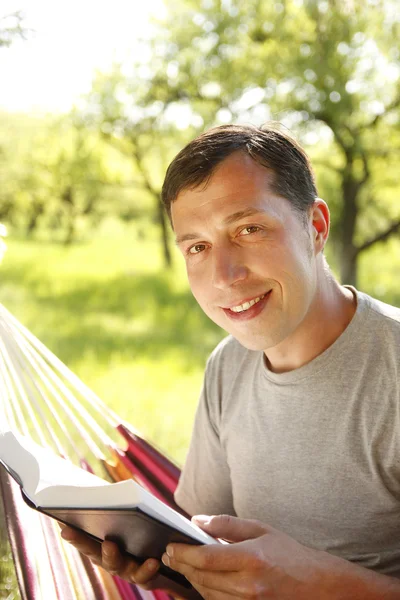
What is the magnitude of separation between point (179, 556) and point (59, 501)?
0.22 metres

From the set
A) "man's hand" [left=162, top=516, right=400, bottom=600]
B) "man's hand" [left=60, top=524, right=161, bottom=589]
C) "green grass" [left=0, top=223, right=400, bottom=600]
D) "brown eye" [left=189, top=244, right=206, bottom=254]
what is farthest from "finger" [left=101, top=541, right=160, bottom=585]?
"green grass" [left=0, top=223, right=400, bottom=600]

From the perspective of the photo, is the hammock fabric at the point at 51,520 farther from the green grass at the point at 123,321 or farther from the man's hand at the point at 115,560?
the green grass at the point at 123,321

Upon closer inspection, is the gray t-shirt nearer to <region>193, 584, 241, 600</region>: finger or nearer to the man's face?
the man's face

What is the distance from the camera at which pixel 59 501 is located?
104 centimetres

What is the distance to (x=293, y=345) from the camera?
1.43 m

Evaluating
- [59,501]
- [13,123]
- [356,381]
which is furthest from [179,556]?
[13,123]

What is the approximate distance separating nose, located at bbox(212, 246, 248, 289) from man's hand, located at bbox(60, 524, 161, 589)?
0.54 meters

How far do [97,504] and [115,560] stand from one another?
0.29m

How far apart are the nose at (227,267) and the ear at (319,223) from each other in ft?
0.60

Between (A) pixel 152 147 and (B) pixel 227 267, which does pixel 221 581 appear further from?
(A) pixel 152 147

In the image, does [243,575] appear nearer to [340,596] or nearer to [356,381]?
[340,596]

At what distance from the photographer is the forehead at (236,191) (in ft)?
4.47

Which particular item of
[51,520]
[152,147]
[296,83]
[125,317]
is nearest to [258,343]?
[51,520]

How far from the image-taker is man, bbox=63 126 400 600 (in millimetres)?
1323
